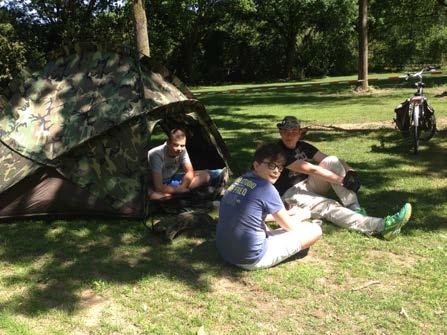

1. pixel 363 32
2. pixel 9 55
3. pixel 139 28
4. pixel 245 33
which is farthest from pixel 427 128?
pixel 245 33

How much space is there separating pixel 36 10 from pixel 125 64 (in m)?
27.8

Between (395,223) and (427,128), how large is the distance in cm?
432

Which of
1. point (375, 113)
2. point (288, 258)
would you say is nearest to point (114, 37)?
point (375, 113)

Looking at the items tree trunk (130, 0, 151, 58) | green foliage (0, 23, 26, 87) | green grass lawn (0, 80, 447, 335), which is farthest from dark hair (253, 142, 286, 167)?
green foliage (0, 23, 26, 87)

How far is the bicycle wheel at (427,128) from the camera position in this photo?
319 inches

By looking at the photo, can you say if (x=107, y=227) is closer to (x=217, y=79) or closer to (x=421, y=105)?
(x=421, y=105)

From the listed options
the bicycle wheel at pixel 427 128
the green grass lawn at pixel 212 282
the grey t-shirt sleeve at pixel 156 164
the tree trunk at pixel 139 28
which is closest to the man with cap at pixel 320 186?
the green grass lawn at pixel 212 282

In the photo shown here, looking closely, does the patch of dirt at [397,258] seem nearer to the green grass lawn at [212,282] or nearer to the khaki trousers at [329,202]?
the green grass lawn at [212,282]

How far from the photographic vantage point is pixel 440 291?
3643mm

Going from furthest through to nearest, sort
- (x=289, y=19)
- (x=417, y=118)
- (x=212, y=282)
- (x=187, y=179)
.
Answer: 1. (x=289, y=19)
2. (x=417, y=118)
3. (x=187, y=179)
4. (x=212, y=282)

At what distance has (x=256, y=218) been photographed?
375 centimetres

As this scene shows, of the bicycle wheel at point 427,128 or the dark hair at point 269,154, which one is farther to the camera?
the bicycle wheel at point 427,128

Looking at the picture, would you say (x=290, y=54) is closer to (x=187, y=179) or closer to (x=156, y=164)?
(x=187, y=179)

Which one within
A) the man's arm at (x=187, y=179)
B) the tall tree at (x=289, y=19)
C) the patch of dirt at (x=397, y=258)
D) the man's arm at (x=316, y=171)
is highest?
the tall tree at (x=289, y=19)
